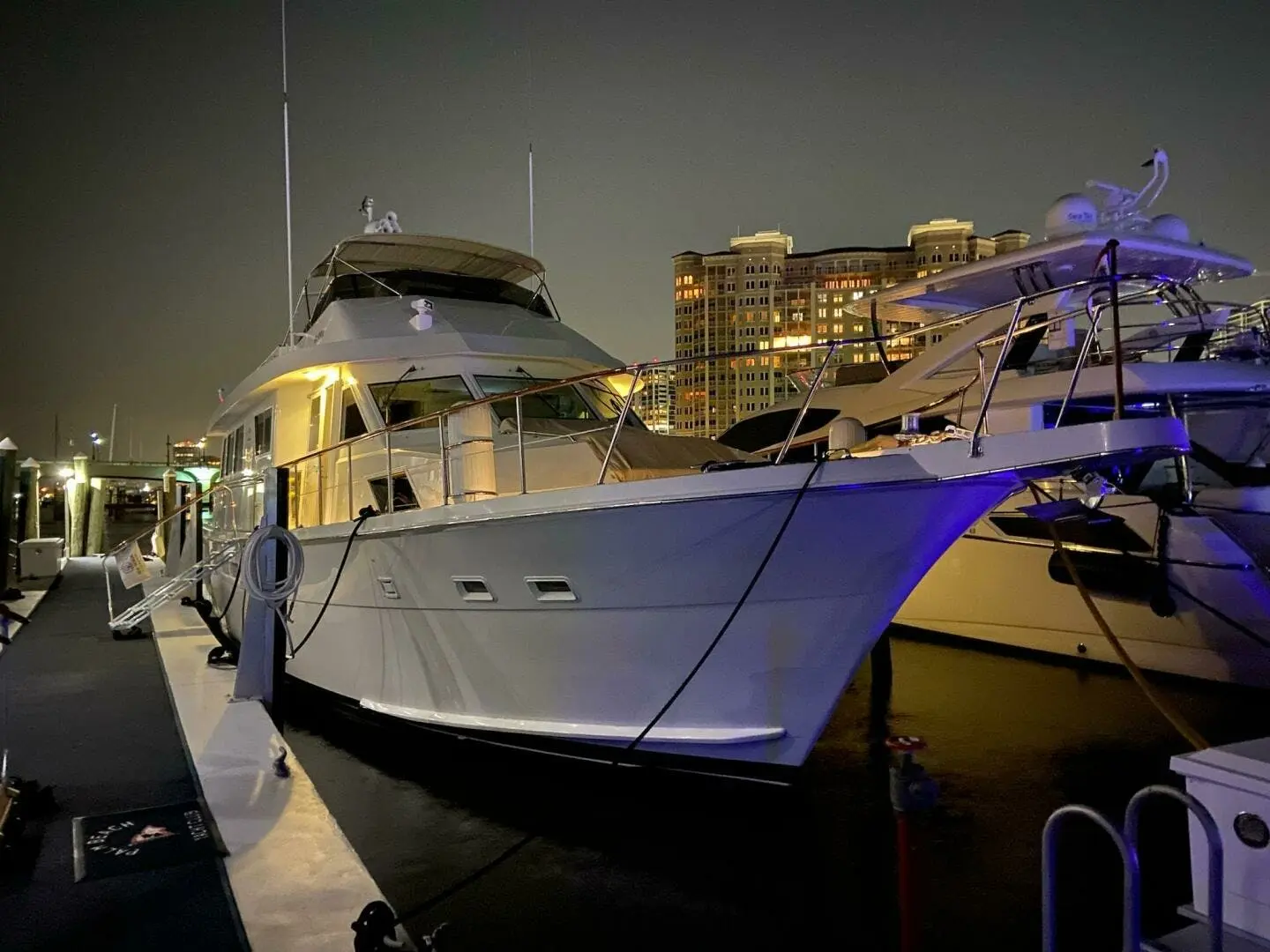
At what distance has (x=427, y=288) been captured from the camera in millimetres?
9750

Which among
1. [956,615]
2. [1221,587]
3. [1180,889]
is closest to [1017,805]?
[1180,889]

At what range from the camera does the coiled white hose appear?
6.77 metres

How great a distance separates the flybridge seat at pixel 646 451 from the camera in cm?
616

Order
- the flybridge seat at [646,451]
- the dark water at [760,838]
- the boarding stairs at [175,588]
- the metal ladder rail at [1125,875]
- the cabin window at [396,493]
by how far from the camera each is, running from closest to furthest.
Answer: the metal ladder rail at [1125,875], the dark water at [760,838], the flybridge seat at [646,451], the cabin window at [396,493], the boarding stairs at [175,588]

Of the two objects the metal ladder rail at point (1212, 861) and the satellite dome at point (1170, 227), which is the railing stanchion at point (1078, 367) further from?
the satellite dome at point (1170, 227)

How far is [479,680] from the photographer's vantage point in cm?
639

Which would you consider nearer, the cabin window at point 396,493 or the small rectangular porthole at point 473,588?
the small rectangular porthole at point 473,588

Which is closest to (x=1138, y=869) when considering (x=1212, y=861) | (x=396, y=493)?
(x=1212, y=861)

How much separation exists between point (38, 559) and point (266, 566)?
43.2 feet

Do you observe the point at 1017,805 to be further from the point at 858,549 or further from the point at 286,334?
the point at 286,334

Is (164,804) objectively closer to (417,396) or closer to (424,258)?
(417,396)

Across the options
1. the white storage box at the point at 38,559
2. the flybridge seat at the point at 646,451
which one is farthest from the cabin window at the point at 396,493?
the white storage box at the point at 38,559

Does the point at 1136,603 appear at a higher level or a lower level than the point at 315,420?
lower

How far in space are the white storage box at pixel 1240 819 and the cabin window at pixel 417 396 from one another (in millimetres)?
6460
